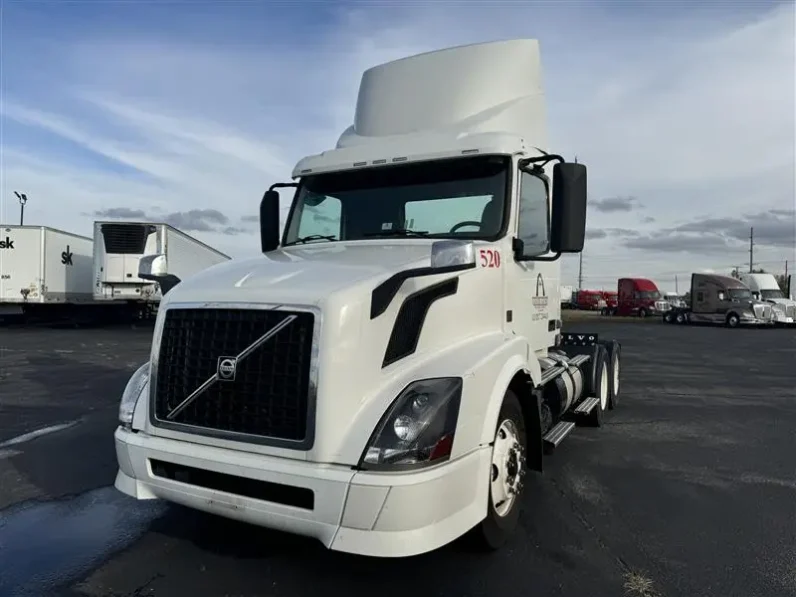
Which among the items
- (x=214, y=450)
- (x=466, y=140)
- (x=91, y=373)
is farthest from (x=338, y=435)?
(x=91, y=373)

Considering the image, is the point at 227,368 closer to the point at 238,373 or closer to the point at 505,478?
the point at 238,373

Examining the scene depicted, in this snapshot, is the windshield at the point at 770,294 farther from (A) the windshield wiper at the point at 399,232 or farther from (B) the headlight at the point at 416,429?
(B) the headlight at the point at 416,429

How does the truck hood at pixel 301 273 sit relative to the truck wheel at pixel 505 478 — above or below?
above

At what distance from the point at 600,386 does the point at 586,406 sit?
96 centimetres

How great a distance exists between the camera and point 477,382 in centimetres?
329

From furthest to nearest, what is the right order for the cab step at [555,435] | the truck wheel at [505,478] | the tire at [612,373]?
the tire at [612,373]
the cab step at [555,435]
the truck wheel at [505,478]

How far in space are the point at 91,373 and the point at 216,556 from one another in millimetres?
9215

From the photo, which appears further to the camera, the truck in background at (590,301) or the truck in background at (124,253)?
the truck in background at (590,301)

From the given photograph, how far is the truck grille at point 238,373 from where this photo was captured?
10.2 feet

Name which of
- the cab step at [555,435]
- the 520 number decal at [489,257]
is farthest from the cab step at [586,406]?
the 520 number decal at [489,257]

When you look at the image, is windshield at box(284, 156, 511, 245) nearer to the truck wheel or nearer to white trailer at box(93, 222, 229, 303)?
the truck wheel

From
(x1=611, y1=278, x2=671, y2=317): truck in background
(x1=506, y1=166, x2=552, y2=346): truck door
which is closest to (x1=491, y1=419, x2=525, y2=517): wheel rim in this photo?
(x1=506, y1=166, x2=552, y2=346): truck door

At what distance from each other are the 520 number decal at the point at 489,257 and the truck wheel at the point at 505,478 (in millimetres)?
848

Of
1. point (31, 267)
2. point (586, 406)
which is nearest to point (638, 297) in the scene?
point (31, 267)
